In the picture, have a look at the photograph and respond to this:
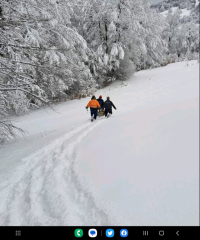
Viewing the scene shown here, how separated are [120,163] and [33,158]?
3319 millimetres

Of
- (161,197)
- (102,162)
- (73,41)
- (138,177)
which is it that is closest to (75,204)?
(102,162)

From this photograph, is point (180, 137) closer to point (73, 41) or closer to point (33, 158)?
point (33, 158)

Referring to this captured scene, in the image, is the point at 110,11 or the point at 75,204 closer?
the point at 75,204

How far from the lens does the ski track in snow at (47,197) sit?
2908 millimetres

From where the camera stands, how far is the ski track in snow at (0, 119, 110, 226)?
2.91 metres

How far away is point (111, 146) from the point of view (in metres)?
4.30

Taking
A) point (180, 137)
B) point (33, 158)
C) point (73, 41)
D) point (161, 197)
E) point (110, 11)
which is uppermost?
point (110, 11)
